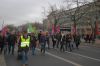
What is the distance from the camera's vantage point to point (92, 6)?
123 feet

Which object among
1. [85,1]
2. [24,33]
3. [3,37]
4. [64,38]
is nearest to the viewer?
[24,33]

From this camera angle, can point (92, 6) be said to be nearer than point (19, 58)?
No

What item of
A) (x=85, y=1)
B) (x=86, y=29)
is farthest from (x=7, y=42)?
(x=86, y=29)

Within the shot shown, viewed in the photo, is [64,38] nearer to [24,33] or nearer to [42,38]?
[42,38]

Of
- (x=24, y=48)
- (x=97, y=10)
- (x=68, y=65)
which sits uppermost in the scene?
(x=97, y=10)

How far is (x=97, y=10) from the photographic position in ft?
132

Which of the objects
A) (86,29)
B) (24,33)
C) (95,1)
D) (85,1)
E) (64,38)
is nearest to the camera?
(24,33)

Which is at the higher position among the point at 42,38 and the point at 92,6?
the point at 92,6

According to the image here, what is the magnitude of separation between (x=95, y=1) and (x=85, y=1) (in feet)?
12.0

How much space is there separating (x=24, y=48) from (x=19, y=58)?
138 inches

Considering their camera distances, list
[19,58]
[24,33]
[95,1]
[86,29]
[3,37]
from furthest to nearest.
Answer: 1. [86,29]
2. [95,1]
3. [3,37]
4. [19,58]
5. [24,33]

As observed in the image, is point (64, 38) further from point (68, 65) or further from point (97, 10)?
point (97, 10)

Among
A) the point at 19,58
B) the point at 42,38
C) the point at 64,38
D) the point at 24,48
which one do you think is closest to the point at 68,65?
the point at 24,48

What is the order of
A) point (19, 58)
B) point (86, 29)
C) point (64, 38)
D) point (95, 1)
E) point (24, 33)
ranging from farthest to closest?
1. point (86, 29)
2. point (95, 1)
3. point (64, 38)
4. point (19, 58)
5. point (24, 33)
